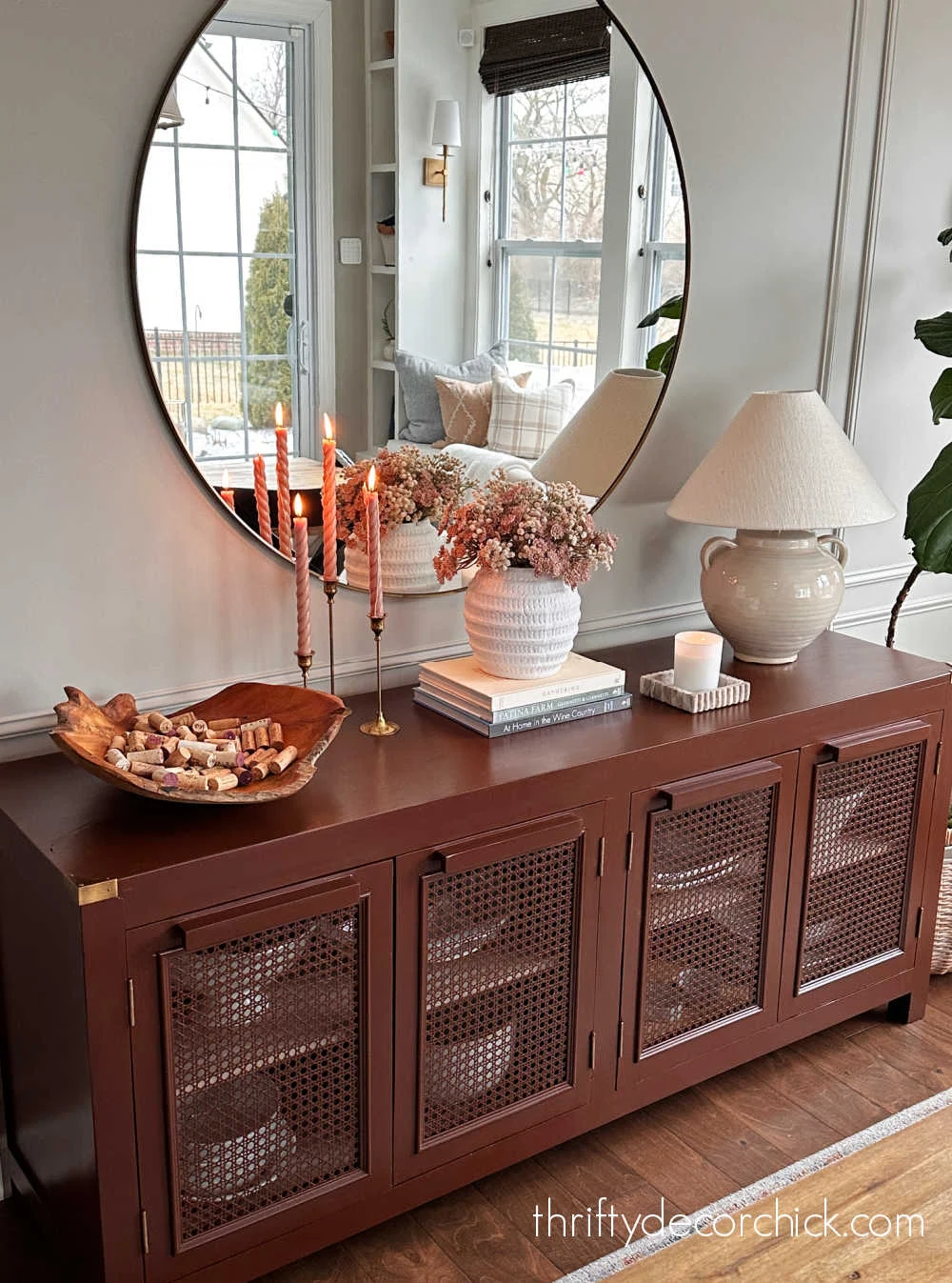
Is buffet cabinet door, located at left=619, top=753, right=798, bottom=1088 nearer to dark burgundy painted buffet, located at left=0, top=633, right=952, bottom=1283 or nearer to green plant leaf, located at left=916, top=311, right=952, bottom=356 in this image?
dark burgundy painted buffet, located at left=0, top=633, right=952, bottom=1283

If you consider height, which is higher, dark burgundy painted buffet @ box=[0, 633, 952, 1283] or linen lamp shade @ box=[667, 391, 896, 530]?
linen lamp shade @ box=[667, 391, 896, 530]

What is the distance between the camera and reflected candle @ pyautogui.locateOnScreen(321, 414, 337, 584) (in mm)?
2070

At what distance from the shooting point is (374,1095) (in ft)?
6.24

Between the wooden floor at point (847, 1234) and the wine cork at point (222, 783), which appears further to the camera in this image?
the wooden floor at point (847, 1234)

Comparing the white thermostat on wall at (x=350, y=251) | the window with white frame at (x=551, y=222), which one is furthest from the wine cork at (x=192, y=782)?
the window with white frame at (x=551, y=222)

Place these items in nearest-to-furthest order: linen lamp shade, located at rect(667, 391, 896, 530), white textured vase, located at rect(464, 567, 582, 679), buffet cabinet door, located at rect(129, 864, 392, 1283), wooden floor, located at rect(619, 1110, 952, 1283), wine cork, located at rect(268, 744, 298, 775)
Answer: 1. buffet cabinet door, located at rect(129, 864, 392, 1283)
2. wine cork, located at rect(268, 744, 298, 775)
3. wooden floor, located at rect(619, 1110, 952, 1283)
4. white textured vase, located at rect(464, 567, 582, 679)
5. linen lamp shade, located at rect(667, 391, 896, 530)

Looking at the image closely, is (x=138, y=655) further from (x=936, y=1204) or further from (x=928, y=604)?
(x=928, y=604)

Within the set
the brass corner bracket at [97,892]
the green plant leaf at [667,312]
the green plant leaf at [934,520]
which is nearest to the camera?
the brass corner bracket at [97,892]

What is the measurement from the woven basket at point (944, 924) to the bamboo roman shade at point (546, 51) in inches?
66.5

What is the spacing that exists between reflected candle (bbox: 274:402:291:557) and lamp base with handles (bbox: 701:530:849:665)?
83 cm

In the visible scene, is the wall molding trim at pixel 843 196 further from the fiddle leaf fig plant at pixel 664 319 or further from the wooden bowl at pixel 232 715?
the wooden bowl at pixel 232 715

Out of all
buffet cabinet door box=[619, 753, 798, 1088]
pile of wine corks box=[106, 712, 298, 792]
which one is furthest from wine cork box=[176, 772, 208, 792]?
buffet cabinet door box=[619, 753, 798, 1088]

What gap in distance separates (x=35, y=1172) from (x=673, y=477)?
1704 millimetres

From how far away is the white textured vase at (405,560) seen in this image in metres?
2.22
